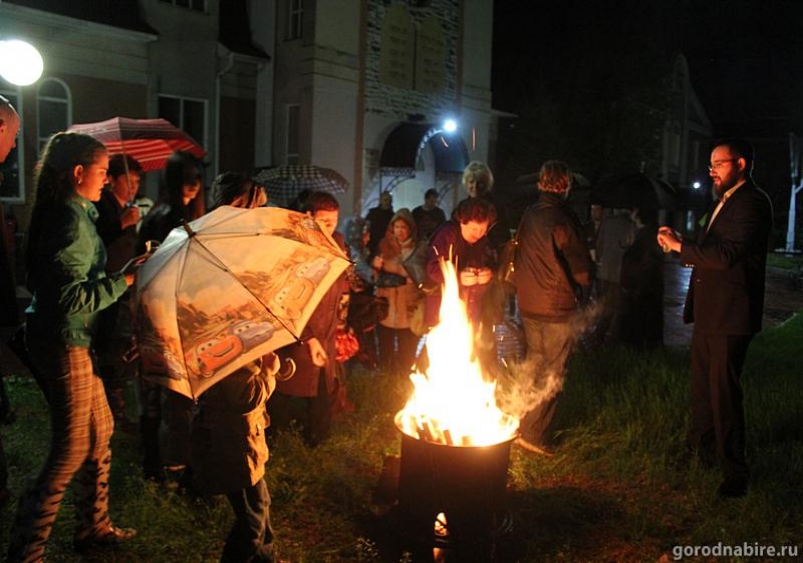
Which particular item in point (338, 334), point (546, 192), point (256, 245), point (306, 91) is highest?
point (306, 91)

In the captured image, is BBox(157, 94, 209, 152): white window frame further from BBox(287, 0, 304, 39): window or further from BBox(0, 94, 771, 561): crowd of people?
BBox(0, 94, 771, 561): crowd of people

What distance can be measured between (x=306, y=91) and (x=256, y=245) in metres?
16.1

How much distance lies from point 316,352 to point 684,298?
1354cm

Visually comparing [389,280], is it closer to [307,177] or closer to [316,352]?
[316,352]

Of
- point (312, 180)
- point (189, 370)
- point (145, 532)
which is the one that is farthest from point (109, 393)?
point (312, 180)

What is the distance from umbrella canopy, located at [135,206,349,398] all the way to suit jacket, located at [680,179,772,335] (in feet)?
9.93

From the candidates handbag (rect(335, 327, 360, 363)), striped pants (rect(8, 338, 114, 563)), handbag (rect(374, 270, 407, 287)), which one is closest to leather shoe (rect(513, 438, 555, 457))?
handbag (rect(335, 327, 360, 363))

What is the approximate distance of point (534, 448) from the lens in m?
5.91

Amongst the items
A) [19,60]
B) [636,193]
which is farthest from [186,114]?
[636,193]

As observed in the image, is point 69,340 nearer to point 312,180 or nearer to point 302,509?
point 302,509

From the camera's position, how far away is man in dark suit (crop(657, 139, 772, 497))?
16.1ft

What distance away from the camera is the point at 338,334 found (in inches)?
236

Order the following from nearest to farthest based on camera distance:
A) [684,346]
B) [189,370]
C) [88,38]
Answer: [189,370] < [684,346] < [88,38]

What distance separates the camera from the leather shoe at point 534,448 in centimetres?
588
